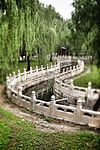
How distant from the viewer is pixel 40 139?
10.3 m

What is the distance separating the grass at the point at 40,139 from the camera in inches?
385

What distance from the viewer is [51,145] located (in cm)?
993

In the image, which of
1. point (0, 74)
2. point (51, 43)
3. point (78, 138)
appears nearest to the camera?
point (78, 138)

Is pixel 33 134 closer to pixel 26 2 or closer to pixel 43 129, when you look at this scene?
pixel 43 129

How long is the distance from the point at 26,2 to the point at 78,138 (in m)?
6.06

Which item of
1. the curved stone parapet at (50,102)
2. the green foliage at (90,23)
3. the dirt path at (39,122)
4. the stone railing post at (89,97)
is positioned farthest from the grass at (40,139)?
the stone railing post at (89,97)

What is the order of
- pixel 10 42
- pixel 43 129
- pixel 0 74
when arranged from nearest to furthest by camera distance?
1. pixel 43 129
2. pixel 10 42
3. pixel 0 74

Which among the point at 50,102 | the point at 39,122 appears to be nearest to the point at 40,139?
the point at 39,122

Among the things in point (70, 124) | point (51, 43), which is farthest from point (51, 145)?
point (51, 43)

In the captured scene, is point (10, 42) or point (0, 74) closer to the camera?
point (10, 42)

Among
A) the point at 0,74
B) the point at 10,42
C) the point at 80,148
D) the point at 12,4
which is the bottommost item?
the point at 80,148

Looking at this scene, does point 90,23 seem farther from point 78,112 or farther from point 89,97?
point 89,97

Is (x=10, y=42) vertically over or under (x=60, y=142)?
over

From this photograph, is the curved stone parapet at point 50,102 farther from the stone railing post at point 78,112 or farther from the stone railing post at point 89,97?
the stone railing post at point 89,97
